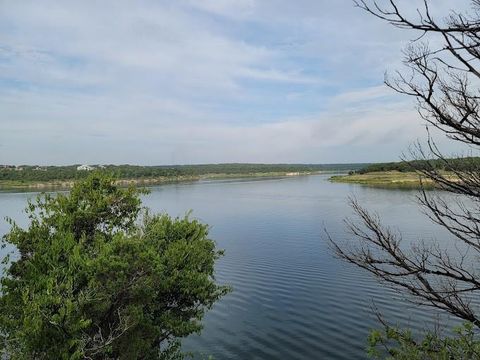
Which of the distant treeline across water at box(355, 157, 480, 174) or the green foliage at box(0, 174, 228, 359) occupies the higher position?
the distant treeline across water at box(355, 157, 480, 174)

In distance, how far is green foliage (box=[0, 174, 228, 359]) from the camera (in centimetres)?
1126

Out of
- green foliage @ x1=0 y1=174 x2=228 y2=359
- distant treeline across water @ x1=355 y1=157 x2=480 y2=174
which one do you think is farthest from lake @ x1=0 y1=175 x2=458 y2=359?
distant treeline across water @ x1=355 y1=157 x2=480 y2=174

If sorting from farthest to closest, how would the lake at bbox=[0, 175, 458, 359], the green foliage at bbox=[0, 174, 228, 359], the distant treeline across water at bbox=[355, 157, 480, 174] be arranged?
the lake at bbox=[0, 175, 458, 359] → the green foliage at bbox=[0, 174, 228, 359] → the distant treeline across water at bbox=[355, 157, 480, 174]

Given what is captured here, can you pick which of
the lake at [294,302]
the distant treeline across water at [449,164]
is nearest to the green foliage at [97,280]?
the lake at [294,302]

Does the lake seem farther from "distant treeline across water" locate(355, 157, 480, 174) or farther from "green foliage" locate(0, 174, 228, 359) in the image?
"distant treeline across water" locate(355, 157, 480, 174)

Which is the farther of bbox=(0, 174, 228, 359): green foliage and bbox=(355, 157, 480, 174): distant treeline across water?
bbox=(0, 174, 228, 359): green foliage

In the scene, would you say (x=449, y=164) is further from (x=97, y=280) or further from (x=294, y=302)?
(x=294, y=302)

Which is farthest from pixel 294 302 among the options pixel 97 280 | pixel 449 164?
pixel 449 164

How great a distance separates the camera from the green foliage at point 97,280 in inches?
443

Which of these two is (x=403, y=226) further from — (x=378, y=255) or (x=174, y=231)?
(x=174, y=231)

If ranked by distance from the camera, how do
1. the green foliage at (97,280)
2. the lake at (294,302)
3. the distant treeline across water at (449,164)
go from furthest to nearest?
the lake at (294,302) → the green foliage at (97,280) → the distant treeline across water at (449,164)

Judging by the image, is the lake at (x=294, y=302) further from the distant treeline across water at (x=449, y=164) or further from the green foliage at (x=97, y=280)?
the distant treeline across water at (x=449, y=164)

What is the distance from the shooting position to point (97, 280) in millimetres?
13086

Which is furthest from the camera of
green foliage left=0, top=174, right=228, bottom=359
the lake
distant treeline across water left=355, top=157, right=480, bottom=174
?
the lake
